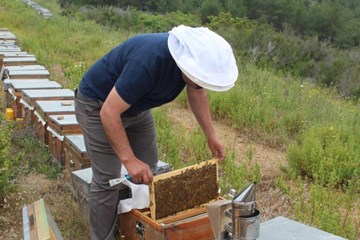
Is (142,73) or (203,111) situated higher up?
(142,73)

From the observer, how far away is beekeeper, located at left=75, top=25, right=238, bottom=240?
2383 mm

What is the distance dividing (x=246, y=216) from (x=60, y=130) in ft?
8.78

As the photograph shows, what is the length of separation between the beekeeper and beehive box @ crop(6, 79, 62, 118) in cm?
265

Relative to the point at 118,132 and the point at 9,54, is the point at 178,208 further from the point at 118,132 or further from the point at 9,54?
the point at 9,54

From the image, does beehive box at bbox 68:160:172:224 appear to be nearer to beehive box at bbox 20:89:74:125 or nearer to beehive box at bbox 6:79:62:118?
beehive box at bbox 20:89:74:125

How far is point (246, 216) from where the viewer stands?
1980 millimetres

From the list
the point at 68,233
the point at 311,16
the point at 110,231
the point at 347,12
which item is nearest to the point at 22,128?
the point at 68,233

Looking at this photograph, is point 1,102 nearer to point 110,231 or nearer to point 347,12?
point 110,231

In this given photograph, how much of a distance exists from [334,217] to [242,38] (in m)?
15.9

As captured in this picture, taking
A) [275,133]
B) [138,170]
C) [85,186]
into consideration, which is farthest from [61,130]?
[275,133]

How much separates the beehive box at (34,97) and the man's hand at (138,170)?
8.68 ft

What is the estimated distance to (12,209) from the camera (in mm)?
3822

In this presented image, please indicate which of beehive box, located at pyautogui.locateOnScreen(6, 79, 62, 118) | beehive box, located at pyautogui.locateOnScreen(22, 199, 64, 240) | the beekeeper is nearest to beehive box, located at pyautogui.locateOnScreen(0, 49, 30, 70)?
Answer: beehive box, located at pyautogui.locateOnScreen(6, 79, 62, 118)

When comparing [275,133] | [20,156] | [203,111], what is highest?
[203,111]
